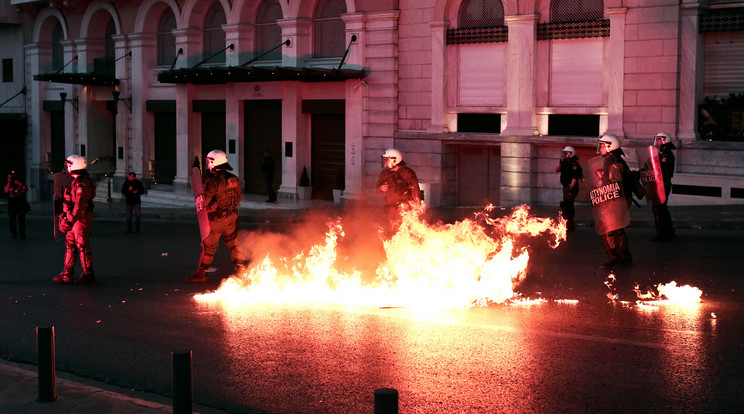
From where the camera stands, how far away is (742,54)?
2089 cm

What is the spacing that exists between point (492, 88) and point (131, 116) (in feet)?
53.3

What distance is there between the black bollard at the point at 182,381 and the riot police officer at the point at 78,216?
731cm

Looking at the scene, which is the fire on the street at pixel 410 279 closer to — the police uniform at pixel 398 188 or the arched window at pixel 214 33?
the police uniform at pixel 398 188

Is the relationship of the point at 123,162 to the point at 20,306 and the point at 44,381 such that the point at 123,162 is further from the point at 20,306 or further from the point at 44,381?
the point at 44,381

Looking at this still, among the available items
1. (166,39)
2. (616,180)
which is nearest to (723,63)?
(616,180)

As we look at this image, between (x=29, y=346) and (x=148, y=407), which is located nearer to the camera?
(x=148, y=407)

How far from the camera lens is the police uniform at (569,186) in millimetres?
17677

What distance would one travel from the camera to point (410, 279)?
11.7 metres

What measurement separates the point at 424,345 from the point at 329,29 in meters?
21.1

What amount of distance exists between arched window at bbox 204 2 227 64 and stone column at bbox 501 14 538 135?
39.2ft

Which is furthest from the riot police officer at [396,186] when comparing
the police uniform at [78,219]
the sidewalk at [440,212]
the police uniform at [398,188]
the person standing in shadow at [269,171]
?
the person standing in shadow at [269,171]

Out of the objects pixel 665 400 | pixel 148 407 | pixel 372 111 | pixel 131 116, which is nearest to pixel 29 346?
pixel 148 407

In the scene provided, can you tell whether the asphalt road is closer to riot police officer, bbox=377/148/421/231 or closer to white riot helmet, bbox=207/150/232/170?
white riot helmet, bbox=207/150/232/170

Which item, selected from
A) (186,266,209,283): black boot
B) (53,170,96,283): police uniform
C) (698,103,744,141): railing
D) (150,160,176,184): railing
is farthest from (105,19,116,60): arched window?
(186,266,209,283): black boot
